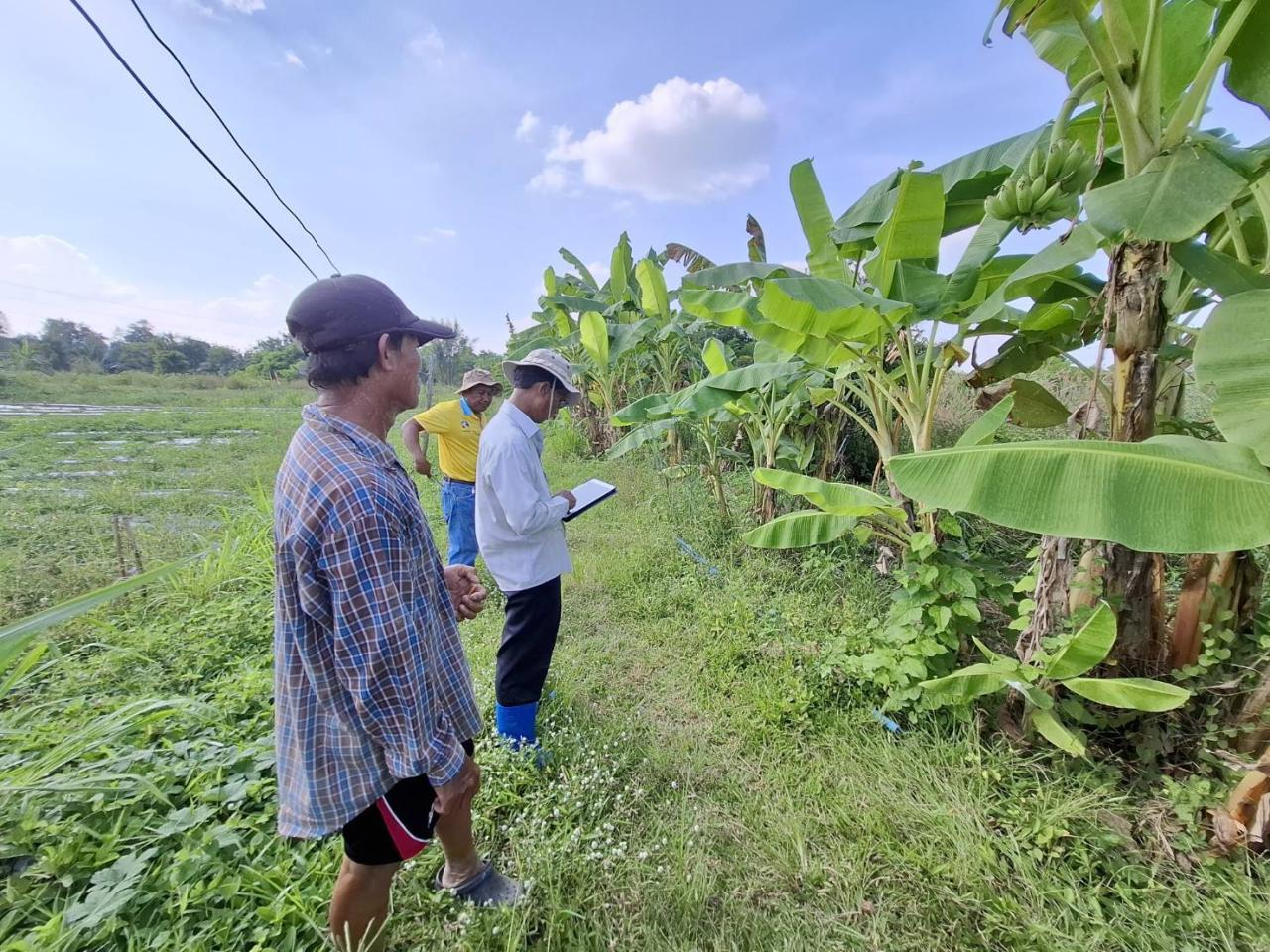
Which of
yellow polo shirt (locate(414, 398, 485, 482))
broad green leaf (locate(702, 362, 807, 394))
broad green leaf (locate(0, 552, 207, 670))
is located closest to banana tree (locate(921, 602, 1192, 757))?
broad green leaf (locate(702, 362, 807, 394))

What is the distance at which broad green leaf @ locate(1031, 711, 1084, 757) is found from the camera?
5.38ft

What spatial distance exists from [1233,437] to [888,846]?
1.50m

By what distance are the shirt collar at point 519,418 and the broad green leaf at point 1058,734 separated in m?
2.16

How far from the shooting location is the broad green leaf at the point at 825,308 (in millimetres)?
1999

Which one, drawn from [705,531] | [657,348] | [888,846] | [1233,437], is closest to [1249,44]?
[1233,437]

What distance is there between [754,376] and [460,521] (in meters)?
2.22

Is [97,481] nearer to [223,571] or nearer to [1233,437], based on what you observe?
[223,571]

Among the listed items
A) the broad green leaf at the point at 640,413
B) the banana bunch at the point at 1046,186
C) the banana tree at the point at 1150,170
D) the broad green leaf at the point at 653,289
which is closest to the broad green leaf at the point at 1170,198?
the banana tree at the point at 1150,170

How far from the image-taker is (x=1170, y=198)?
1.22 meters

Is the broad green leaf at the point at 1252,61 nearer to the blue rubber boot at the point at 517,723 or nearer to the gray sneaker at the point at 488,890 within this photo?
the blue rubber boot at the point at 517,723

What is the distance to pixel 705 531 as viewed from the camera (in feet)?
14.2

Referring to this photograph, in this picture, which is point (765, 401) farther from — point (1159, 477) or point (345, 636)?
point (345, 636)

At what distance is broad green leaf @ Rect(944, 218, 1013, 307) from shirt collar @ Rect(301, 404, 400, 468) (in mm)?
2100

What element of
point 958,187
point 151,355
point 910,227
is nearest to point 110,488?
point 910,227
